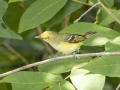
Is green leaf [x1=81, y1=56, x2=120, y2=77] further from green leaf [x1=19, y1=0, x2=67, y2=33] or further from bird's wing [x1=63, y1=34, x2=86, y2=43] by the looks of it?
bird's wing [x1=63, y1=34, x2=86, y2=43]

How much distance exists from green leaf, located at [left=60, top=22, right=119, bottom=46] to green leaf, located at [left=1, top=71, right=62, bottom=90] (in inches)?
16.5

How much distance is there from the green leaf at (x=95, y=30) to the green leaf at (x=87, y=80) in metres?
0.36

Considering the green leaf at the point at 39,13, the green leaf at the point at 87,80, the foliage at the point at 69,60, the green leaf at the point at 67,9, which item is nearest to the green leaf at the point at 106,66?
the foliage at the point at 69,60

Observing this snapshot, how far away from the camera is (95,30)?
2588 millimetres

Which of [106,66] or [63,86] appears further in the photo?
[63,86]

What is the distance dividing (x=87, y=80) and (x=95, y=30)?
0.66 metres

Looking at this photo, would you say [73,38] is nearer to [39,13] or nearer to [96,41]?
[39,13]

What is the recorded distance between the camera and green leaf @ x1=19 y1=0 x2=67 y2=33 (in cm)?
263

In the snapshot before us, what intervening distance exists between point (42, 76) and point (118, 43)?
599mm

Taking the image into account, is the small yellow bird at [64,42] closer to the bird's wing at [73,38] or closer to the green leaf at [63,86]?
the bird's wing at [73,38]

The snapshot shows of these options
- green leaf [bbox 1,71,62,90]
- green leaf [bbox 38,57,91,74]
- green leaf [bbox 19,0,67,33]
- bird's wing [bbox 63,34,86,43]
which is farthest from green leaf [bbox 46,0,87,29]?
green leaf [bbox 1,71,62,90]

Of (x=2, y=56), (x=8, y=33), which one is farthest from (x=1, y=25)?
(x=2, y=56)

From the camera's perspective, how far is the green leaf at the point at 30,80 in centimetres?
215

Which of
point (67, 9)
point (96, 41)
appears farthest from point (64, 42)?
point (96, 41)
